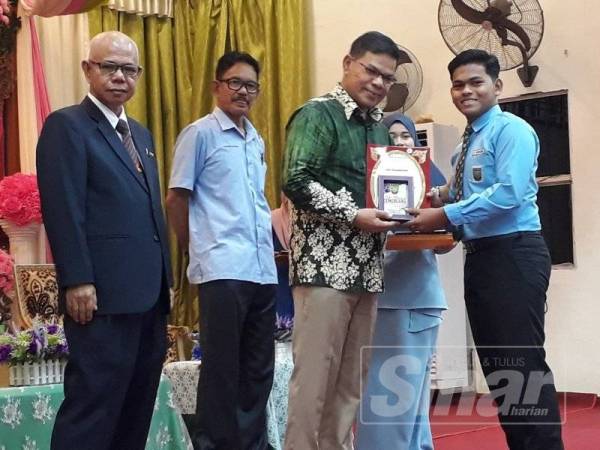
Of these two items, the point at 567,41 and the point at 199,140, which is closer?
the point at 199,140

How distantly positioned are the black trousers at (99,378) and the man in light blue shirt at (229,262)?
0.40m

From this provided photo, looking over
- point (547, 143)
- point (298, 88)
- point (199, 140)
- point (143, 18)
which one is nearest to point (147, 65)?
point (143, 18)

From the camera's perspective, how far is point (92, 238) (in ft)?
8.09

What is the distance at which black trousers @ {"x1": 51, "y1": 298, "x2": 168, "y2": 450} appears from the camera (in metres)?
2.39

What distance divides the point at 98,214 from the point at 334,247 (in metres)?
0.67

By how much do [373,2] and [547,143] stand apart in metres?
1.66

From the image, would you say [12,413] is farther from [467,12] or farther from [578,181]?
[578,181]

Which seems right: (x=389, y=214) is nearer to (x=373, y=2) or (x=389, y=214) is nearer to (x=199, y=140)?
(x=199, y=140)

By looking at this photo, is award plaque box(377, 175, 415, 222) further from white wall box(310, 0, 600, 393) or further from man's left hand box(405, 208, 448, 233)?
white wall box(310, 0, 600, 393)

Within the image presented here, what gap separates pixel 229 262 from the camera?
296cm

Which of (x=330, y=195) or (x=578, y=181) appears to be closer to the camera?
(x=330, y=195)

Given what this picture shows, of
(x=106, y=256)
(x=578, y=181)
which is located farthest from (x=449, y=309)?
(x=106, y=256)

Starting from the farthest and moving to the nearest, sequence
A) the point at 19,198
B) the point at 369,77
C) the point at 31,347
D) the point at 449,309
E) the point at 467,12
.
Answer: the point at 449,309
the point at 467,12
the point at 19,198
the point at 31,347
the point at 369,77

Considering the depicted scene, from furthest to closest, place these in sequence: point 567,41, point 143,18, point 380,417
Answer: point 143,18, point 567,41, point 380,417
